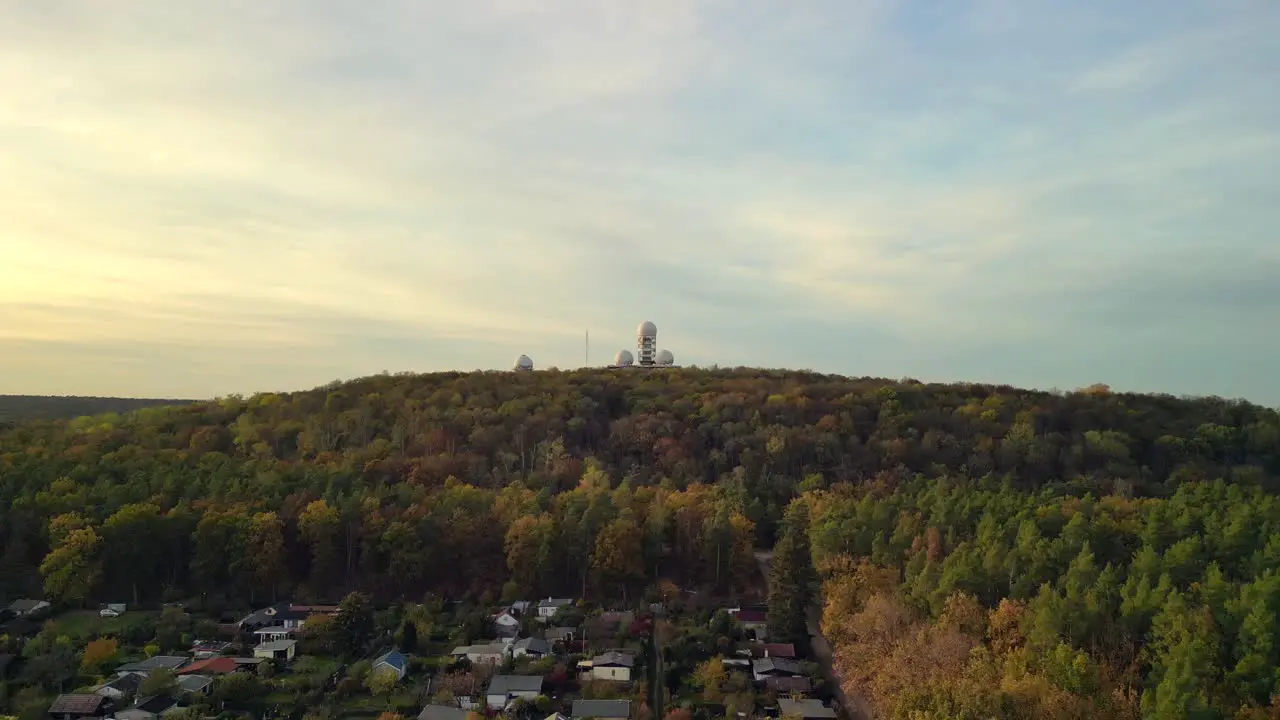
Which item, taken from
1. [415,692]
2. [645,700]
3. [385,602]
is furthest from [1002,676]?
[385,602]

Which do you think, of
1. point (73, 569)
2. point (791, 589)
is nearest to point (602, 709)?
point (791, 589)

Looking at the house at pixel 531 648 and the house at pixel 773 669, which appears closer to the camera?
the house at pixel 773 669

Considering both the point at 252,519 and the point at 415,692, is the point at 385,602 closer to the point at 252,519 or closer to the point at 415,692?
the point at 252,519

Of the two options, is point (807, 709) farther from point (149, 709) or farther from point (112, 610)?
point (112, 610)

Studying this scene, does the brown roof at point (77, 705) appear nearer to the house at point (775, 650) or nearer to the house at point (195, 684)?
the house at point (195, 684)

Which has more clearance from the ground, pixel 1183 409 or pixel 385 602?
pixel 1183 409

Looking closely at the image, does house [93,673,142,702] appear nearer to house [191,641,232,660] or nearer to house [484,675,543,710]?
house [191,641,232,660]

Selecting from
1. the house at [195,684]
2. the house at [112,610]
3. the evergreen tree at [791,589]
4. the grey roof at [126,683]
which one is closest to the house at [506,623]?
the evergreen tree at [791,589]
